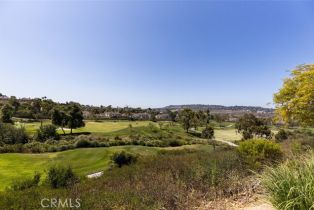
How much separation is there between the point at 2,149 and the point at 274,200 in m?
42.5

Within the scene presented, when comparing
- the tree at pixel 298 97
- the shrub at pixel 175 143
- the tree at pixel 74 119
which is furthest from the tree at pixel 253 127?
the tree at pixel 298 97

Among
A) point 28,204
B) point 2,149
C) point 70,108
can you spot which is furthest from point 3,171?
point 70,108

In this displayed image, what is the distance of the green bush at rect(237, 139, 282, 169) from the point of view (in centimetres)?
775

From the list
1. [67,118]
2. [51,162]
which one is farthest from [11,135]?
[51,162]

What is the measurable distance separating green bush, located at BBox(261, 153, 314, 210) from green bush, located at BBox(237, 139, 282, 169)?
3388mm

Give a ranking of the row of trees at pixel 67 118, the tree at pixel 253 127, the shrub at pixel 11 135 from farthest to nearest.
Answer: the row of trees at pixel 67 118
the tree at pixel 253 127
the shrub at pixel 11 135

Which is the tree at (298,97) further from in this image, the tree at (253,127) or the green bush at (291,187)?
the tree at (253,127)

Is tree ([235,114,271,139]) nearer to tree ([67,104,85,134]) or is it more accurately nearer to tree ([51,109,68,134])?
tree ([67,104,85,134])

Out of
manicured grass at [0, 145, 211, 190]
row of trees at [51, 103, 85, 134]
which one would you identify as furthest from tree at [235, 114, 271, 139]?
row of trees at [51, 103, 85, 134]

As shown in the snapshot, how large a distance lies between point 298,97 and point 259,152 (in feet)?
17.1

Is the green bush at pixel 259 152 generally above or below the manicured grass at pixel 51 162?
above

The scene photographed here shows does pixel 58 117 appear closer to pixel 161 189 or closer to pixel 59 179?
pixel 59 179

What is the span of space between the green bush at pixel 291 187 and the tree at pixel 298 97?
7907 millimetres

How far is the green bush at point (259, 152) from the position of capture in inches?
305
